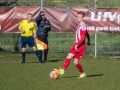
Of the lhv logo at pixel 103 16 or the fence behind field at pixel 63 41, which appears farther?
the fence behind field at pixel 63 41

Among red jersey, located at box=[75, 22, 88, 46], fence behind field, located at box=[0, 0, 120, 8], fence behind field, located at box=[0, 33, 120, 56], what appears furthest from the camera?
fence behind field, located at box=[0, 0, 120, 8]

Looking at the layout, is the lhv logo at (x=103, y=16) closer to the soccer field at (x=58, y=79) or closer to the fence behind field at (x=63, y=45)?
the fence behind field at (x=63, y=45)

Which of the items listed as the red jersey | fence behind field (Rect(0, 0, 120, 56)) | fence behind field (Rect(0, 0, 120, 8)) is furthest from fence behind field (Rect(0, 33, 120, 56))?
the red jersey

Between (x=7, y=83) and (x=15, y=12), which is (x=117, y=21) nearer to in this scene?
(x=15, y=12)

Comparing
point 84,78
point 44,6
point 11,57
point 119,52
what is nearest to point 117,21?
point 119,52

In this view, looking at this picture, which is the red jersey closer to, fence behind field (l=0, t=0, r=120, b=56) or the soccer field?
the soccer field

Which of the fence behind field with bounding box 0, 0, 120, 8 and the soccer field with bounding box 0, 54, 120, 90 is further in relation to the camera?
the fence behind field with bounding box 0, 0, 120, 8

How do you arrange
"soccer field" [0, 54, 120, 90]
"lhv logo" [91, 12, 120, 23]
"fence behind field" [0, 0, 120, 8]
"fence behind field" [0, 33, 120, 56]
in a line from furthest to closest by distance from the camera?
"fence behind field" [0, 0, 120, 8], "fence behind field" [0, 33, 120, 56], "lhv logo" [91, 12, 120, 23], "soccer field" [0, 54, 120, 90]

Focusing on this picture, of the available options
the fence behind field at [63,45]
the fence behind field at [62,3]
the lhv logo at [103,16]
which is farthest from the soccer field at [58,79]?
the fence behind field at [62,3]

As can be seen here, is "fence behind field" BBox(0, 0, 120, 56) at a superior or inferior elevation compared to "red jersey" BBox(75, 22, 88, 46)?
inferior

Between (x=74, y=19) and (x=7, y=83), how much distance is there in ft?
33.0

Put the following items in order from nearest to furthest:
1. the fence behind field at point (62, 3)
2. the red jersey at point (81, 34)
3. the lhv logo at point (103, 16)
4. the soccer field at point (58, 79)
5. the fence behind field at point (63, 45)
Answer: the soccer field at point (58, 79)
the red jersey at point (81, 34)
the lhv logo at point (103, 16)
the fence behind field at point (63, 45)
the fence behind field at point (62, 3)

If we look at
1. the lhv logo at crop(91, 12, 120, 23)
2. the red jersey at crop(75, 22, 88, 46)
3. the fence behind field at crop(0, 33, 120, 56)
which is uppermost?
the red jersey at crop(75, 22, 88, 46)

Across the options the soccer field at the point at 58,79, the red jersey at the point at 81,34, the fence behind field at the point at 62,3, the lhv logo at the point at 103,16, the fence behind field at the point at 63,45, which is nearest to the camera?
the soccer field at the point at 58,79
